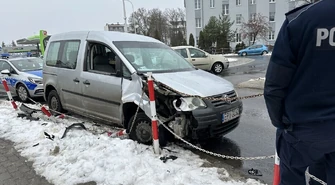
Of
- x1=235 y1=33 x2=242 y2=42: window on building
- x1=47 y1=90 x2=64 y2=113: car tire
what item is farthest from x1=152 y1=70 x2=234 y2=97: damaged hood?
x1=235 y1=33 x2=242 y2=42: window on building

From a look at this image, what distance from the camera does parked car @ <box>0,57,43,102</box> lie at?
887 centimetres

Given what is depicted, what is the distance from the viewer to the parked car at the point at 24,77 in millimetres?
8867

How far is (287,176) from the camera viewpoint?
193 centimetres

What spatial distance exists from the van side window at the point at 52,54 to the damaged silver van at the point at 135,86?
0.03 m

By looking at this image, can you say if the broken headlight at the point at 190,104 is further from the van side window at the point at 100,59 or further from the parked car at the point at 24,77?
the parked car at the point at 24,77

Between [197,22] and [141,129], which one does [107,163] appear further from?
A: [197,22]

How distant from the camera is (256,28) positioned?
44344 millimetres

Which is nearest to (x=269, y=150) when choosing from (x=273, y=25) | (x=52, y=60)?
(x=52, y=60)

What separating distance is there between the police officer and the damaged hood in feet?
6.69

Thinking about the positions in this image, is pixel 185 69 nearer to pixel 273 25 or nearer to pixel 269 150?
pixel 269 150

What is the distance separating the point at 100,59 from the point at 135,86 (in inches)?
50.5

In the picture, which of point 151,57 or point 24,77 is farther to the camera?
point 24,77

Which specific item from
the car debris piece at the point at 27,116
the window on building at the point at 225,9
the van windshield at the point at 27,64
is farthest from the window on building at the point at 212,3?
the car debris piece at the point at 27,116

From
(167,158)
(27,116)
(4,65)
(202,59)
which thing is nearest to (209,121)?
(167,158)
